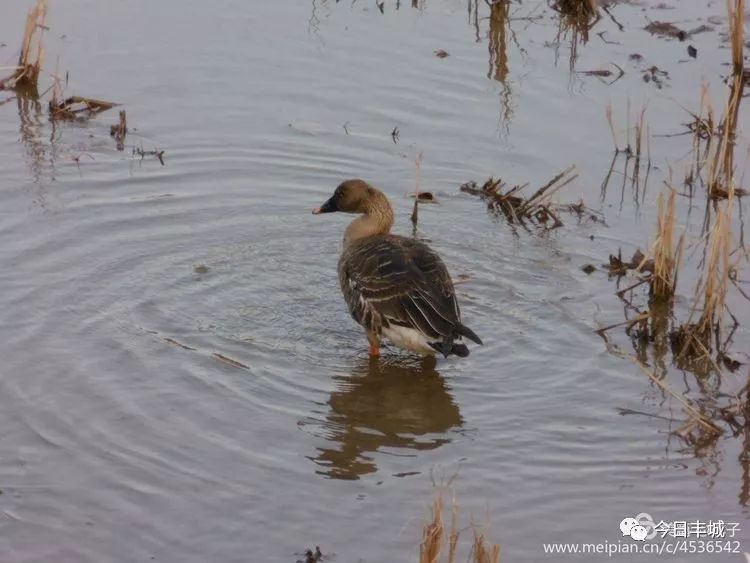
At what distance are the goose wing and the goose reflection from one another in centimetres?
35

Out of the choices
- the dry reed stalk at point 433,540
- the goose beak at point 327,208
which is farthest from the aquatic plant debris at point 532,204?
the dry reed stalk at point 433,540

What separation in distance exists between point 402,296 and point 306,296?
42.4 inches

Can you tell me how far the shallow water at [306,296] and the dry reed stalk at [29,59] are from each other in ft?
0.65

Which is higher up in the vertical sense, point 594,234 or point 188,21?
point 188,21

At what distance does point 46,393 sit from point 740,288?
4689 millimetres

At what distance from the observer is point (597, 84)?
39.4 ft

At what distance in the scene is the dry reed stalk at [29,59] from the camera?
443 inches

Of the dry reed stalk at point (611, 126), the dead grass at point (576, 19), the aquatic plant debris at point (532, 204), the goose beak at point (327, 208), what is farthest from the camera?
the dead grass at point (576, 19)

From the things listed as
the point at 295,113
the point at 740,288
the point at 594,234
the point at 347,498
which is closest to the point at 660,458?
the point at 347,498

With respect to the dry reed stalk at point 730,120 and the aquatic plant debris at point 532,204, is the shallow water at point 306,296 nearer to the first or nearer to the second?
the aquatic plant debris at point 532,204

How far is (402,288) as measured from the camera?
8.34 metres

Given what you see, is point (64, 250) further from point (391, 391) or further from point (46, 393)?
point (391, 391)

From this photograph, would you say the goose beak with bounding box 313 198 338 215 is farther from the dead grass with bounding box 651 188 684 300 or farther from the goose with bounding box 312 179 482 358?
the dead grass with bounding box 651 188 684 300

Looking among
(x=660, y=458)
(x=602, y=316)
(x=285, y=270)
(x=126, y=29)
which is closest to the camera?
(x=660, y=458)
